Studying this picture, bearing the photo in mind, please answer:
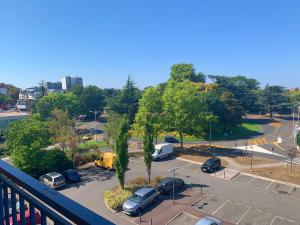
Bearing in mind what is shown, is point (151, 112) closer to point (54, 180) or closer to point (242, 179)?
point (242, 179)

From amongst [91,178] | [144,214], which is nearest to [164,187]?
[144,214]

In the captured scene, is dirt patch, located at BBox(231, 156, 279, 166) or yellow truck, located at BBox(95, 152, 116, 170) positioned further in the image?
dirt patch, located at BBox(231, 156, 279, 166)

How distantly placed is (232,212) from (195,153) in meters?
13.8

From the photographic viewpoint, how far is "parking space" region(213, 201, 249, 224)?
15.7 meters

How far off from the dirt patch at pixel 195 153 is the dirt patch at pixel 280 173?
316 centimetres

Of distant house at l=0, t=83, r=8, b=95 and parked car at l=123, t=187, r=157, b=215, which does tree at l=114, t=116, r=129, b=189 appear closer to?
parked car at l=123, t=187, r=157, b=215

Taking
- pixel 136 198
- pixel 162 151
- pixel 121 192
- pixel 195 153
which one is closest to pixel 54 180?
pixel 121 192

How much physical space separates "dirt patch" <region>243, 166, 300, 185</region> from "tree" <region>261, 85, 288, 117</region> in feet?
139

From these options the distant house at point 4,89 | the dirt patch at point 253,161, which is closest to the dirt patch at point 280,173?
the dirt patch at point 253,161

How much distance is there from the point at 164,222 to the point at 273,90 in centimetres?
6157

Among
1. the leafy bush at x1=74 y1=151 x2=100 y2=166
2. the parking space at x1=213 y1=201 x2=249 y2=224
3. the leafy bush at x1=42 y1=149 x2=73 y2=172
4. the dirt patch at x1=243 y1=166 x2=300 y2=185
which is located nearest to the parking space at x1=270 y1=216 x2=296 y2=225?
the parking space at x1=213 y1=201 x2=249 y2=224

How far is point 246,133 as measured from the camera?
4428 centimetres

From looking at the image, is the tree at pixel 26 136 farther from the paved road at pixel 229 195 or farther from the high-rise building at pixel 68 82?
the high-rise building at pixel 68 82

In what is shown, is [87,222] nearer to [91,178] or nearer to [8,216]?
[8,216]
